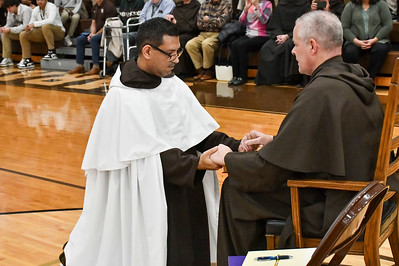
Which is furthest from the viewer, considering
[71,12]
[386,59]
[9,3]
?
[9,3]

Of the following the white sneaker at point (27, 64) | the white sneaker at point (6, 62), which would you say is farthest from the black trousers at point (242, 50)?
the white sneaker at point (6, 62)

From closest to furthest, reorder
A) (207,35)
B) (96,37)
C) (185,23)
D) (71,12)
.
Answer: (207,35)
(185,23)
(96,37)
(71,12)

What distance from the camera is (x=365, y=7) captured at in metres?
7.80

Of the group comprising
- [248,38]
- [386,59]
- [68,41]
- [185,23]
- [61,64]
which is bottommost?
[61,64]

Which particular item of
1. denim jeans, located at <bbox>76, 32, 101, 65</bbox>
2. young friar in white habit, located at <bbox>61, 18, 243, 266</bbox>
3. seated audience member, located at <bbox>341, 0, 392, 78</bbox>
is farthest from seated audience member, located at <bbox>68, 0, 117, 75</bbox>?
young friar in white habit, located at <bbox>61, 18, 243, 266</bbox>

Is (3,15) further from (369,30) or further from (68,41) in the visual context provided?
(369,30)

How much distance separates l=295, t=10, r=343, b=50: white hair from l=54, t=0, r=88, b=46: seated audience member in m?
9.85

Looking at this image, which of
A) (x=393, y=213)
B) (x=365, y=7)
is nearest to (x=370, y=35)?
(x=365, y=7)

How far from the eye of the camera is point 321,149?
2406 millimetres

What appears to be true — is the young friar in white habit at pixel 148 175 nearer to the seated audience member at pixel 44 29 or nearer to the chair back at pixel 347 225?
the chair back at pixel 347 225

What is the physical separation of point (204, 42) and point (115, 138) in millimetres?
6450

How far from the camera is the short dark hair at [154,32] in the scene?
2.86 metres

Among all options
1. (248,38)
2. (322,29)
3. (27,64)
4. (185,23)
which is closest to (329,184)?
(322,29)

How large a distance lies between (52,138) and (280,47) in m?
3.69
